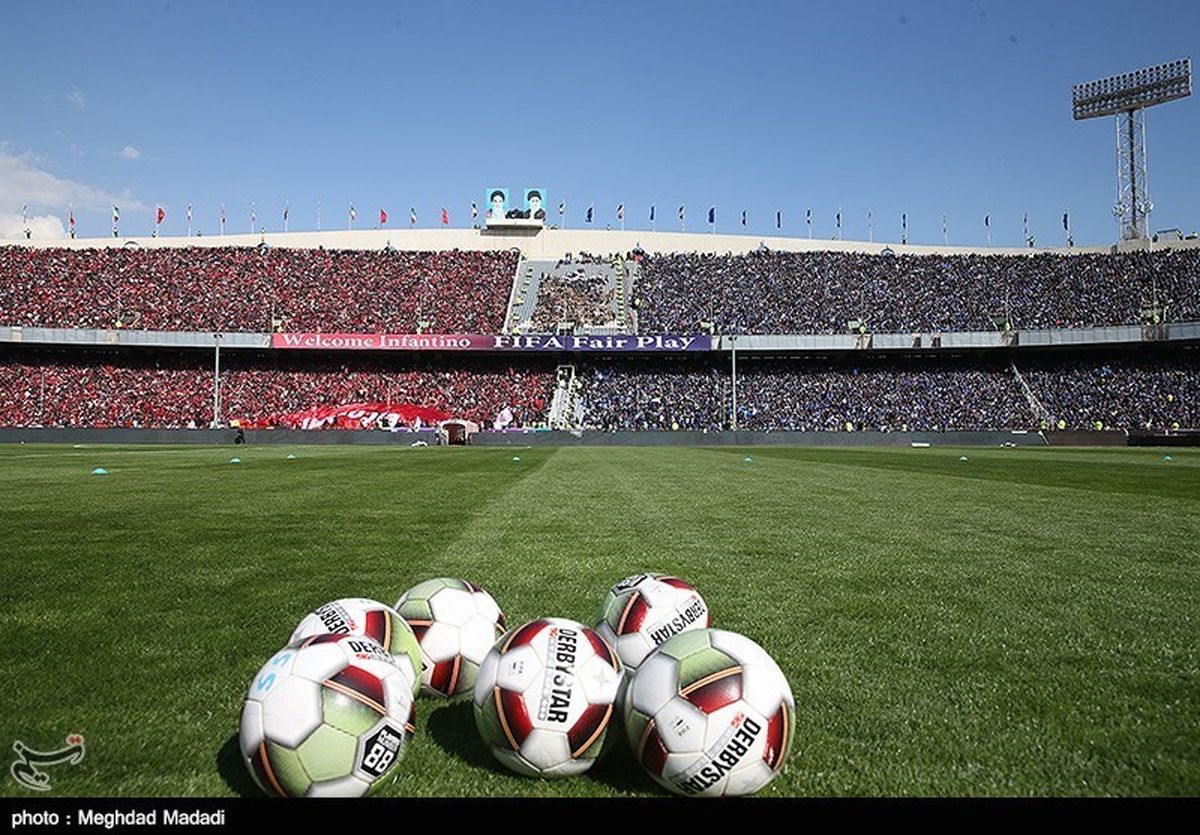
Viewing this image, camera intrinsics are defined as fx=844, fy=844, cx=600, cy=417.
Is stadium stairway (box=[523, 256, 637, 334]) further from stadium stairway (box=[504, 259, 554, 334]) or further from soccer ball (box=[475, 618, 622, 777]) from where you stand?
soccer ball (box=[475, 618, 622, 777])

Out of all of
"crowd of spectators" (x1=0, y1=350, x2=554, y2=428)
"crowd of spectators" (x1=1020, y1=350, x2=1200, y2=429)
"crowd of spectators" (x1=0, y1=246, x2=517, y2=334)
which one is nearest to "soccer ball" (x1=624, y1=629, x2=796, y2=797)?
"crowd of spectators" (x1=0, y1=350, x2=554, y2=428)

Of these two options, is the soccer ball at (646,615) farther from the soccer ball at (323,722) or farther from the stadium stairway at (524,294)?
the stadium stairway at (524,294)

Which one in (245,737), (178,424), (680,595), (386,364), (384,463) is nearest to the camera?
(245,737)

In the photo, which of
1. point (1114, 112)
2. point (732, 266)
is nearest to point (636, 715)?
point (732, 266)

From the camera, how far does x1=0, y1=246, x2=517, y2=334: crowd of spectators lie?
6181 centimetres

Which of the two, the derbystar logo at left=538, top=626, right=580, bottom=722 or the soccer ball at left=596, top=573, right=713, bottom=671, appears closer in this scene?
the derbystar logo at left=538, top=626, right=580, bottom=722

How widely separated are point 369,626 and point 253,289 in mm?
67281

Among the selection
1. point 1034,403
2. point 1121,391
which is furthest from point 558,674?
point 1121,391

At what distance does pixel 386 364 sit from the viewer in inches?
2464

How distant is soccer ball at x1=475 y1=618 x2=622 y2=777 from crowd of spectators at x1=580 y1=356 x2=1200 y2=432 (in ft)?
172

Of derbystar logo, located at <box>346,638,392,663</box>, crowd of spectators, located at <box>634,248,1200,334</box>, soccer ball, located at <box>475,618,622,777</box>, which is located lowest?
soccer ball, located at <box>475,618,622,777</box>

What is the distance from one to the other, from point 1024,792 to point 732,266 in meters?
68.5

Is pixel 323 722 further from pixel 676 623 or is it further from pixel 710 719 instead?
pixel 676 623
